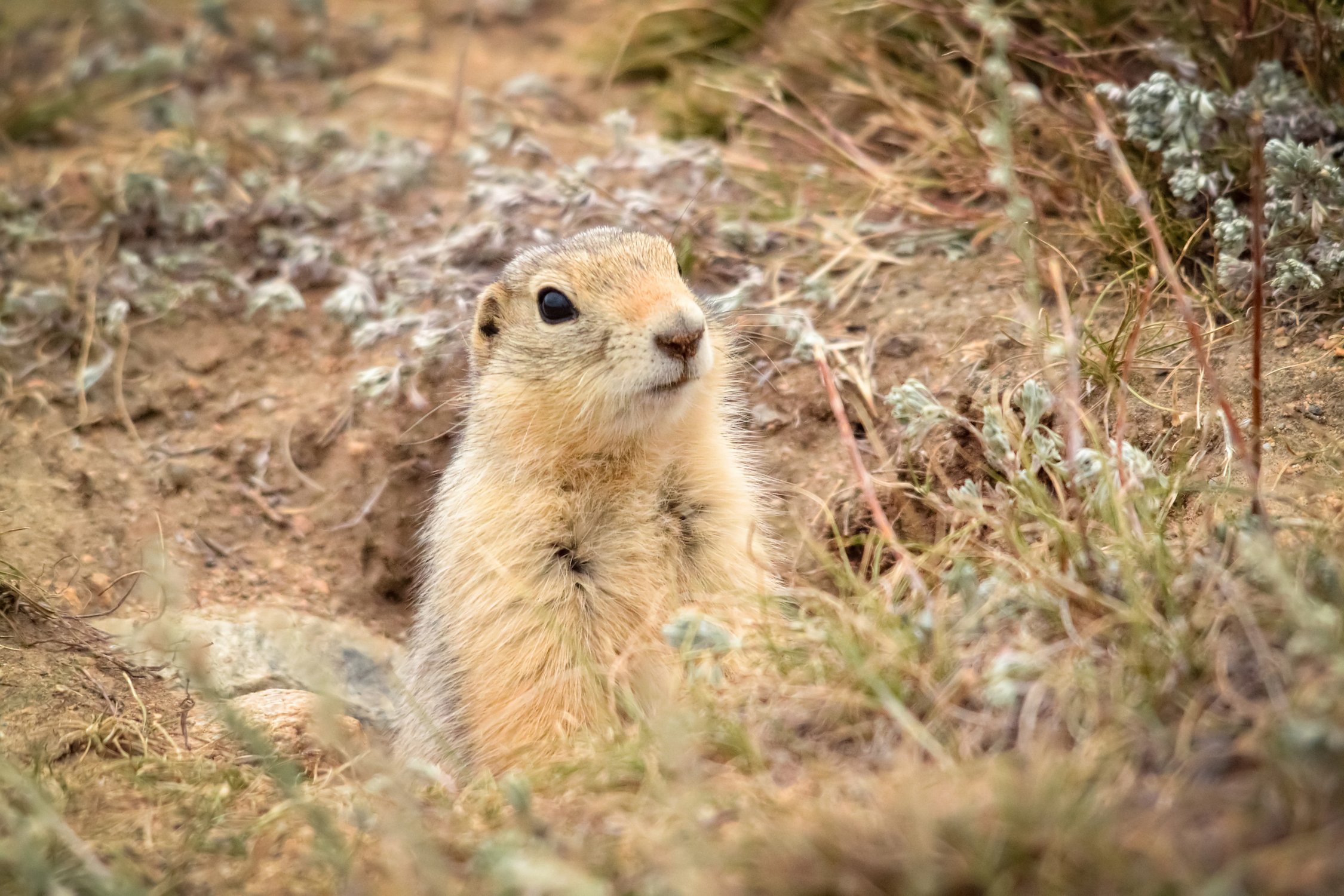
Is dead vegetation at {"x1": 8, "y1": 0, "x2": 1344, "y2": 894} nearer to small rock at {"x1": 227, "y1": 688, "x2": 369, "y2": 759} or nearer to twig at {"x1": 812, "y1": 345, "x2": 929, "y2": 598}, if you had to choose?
twig at {"x1": 812, "y1": 345, "x2": 929, "y2": 598}

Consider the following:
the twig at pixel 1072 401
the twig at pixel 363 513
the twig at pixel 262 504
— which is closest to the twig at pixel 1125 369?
the twig at pixel 1072 401

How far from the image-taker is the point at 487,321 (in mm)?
4984

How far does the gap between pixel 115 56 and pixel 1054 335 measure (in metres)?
6.46

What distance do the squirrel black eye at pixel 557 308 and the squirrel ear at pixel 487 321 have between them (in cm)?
32

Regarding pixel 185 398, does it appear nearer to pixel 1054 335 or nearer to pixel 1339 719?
pixel 1054 335

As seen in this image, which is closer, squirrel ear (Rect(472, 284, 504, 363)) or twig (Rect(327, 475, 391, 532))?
squirrel ear (Rect(472, 284, 504, 363))

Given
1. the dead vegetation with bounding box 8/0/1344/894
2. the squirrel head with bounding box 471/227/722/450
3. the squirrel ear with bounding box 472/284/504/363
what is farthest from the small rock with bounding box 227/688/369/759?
the squirrel ear with bounding box 472/284/504/363

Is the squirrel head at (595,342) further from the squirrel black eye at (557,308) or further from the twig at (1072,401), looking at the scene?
the twig at (1072,401)

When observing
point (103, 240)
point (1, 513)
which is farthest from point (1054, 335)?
point (103, 240)

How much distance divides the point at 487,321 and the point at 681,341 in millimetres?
1119

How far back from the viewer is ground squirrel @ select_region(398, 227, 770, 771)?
13.9 feet

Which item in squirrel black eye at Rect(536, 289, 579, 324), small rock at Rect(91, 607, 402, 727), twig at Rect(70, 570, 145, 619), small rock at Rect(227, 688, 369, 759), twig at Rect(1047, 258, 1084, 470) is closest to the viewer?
twig at Rect(1047, 258, 1084, 470)

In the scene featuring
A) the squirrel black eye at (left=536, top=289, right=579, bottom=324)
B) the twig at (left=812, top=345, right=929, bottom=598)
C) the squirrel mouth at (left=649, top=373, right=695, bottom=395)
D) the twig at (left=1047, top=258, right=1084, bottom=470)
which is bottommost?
the twig at (left=812, top=345, right=929, bottom=598)

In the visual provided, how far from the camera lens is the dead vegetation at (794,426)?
2590 millimetres
